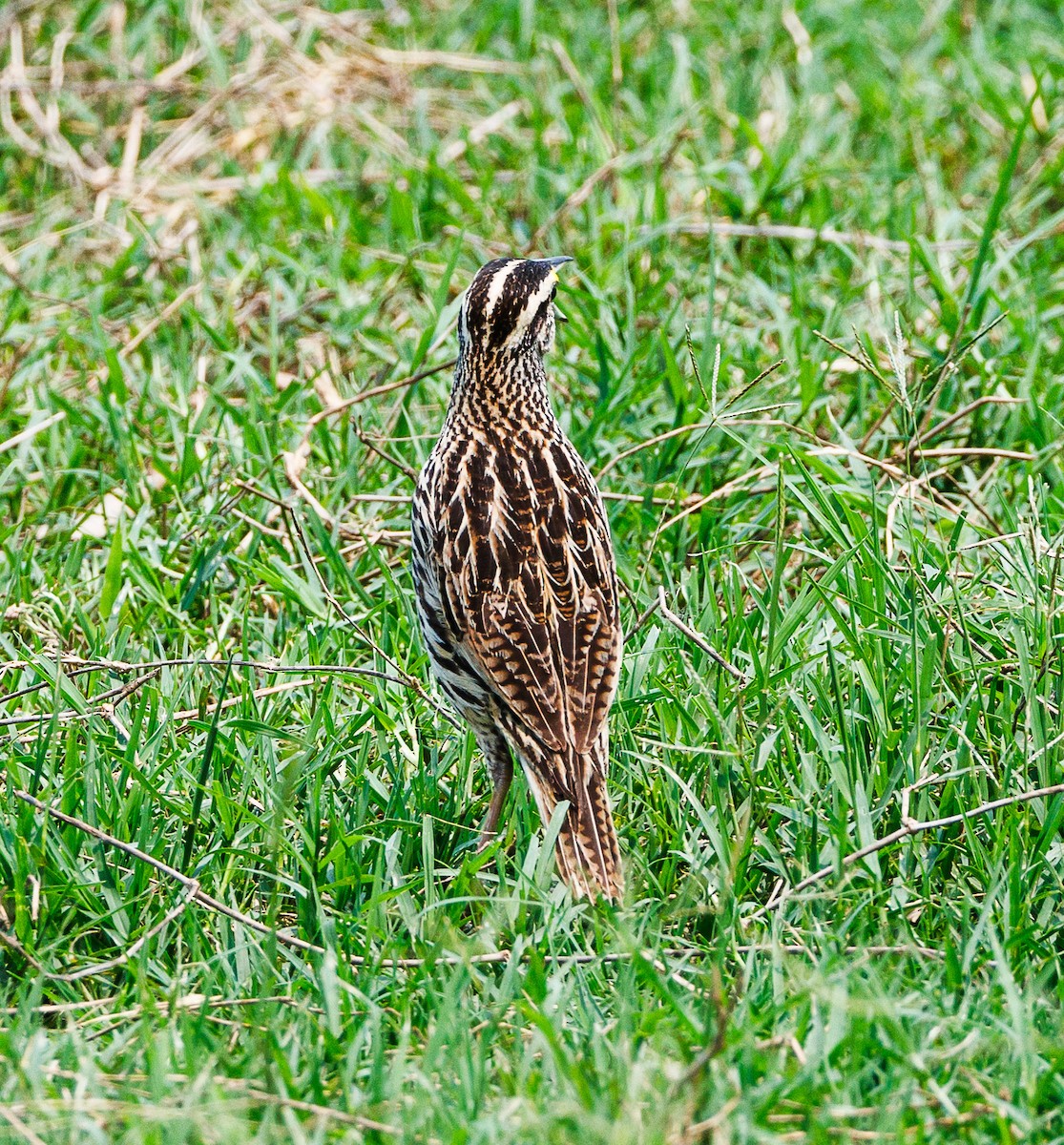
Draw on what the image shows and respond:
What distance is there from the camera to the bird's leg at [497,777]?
4680 mm

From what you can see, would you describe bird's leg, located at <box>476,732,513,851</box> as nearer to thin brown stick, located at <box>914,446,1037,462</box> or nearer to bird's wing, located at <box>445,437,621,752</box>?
bird's wing, located at <box>445,437,621,752</box>

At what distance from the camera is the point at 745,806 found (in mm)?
4258

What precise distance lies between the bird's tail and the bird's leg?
0.92ft

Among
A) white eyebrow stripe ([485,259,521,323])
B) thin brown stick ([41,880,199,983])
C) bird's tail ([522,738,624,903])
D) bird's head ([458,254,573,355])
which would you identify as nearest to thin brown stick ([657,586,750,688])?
bird's tail ([522,738,624,903])

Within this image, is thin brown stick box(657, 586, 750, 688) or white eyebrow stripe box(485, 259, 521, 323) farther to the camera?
white eyebrow stripe box(485, 259, 521, 323)

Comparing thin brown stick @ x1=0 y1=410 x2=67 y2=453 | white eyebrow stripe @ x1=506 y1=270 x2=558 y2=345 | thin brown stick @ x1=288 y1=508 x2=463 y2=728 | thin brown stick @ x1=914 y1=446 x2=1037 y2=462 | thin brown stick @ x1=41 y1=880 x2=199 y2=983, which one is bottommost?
thin brown stick @ x1=41 y1=880 x2=199 y2=983

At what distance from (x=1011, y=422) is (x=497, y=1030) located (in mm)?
3635

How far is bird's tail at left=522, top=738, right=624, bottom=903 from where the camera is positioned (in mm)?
4211

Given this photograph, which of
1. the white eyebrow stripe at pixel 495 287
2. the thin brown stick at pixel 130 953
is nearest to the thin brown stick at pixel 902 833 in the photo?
the thin brown stick at pixel 130 953

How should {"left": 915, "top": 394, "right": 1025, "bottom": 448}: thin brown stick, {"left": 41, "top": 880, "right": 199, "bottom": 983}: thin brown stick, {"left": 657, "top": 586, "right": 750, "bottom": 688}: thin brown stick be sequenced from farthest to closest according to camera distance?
{"left": 915, "top": 394, "right": 1025, "bottom": 448}: thin brown stick
{"left": 657, "top": 586, "right": 750, "bottom": 688}: thin brown stick
{"left": 41, "top": 880, "right": 199, "bottom": 983}: thin brown stick

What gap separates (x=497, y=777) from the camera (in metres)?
4.77

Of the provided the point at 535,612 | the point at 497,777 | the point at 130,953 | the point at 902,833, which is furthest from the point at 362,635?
the point at 902,833

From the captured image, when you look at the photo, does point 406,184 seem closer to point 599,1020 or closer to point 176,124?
point 176,124

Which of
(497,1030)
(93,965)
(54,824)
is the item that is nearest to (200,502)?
(54,824)
